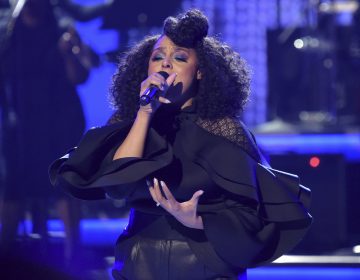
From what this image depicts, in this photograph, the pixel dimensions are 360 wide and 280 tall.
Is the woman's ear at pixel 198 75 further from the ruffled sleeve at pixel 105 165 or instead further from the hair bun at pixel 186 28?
the ruffled sleeve at pixel 105 165

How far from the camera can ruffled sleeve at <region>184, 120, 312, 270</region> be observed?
1782 mm

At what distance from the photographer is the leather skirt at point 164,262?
6.13ft

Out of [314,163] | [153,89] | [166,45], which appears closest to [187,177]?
[153,89]

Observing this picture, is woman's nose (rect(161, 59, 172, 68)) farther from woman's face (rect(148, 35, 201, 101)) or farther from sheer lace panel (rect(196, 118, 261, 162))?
sheer lace panel (rect(196, 118, 261, 162))

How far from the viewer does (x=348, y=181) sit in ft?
13.7

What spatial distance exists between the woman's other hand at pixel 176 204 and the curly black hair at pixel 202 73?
0.32 meters

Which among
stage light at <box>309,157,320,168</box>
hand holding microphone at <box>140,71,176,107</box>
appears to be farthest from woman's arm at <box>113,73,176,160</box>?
stage light at <box>309,157,320,168</box>

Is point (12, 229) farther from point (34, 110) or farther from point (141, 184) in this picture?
point (141, 184)

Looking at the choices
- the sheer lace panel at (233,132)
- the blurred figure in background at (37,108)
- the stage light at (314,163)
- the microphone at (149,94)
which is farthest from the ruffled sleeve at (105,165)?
the stage light at (314,163)

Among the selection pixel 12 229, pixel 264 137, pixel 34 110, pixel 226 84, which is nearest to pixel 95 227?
pixel 12 229

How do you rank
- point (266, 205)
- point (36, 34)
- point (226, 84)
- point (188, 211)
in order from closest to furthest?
point (188, 211), point (266, 205), point (226, 84), point (36, 34)

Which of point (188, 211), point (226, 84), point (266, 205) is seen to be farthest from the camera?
point (226, 84)

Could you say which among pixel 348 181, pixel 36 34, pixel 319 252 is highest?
pixel 36 34

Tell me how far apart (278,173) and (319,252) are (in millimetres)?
2293
